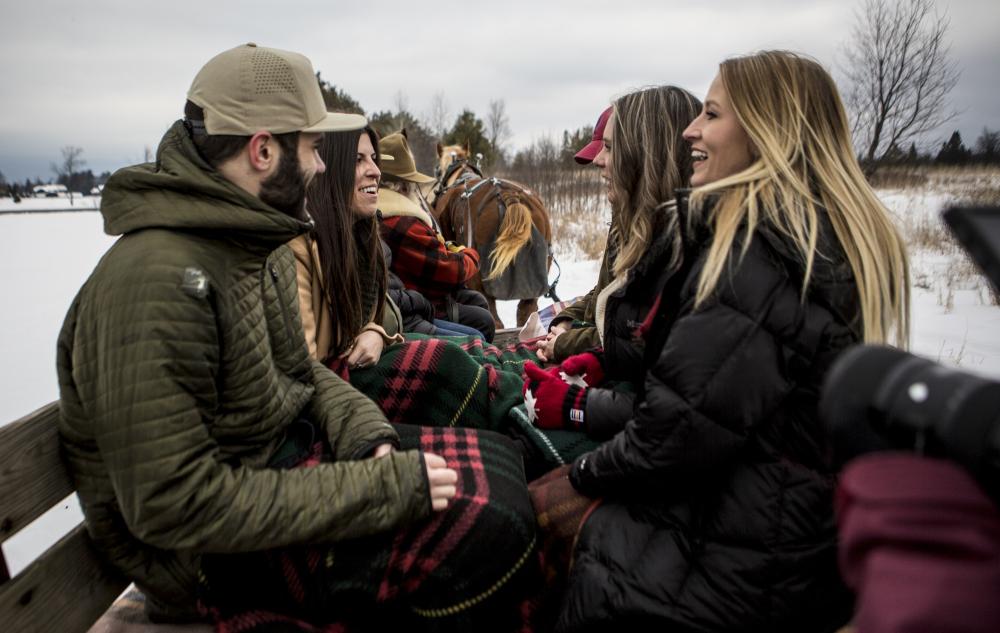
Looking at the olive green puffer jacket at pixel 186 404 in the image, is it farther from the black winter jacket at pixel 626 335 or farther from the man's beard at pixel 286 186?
the black winter jacket at pixel 626 335

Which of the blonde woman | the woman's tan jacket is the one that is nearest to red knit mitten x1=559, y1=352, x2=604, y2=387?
the blonde woman

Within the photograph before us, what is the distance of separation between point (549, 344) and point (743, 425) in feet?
5.19

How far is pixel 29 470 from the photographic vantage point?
1.30 meters

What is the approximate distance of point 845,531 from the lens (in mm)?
579

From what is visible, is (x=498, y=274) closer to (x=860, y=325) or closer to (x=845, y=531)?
(x=860, y=325)

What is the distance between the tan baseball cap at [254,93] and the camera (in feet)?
4.74

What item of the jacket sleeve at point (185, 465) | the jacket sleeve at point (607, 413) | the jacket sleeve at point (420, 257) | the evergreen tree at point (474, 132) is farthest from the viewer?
the evergreen tree at point (474, 132)

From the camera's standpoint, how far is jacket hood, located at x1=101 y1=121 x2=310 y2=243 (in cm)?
132

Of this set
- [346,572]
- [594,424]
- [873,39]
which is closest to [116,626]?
[346,572]

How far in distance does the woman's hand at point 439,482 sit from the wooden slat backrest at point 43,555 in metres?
0.86

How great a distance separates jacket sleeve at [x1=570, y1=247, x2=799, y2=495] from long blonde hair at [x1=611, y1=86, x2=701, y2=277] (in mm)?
1148

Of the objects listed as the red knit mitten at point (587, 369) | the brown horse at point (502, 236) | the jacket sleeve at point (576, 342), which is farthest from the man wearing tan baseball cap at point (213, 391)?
the brown horse at point (502, 236)

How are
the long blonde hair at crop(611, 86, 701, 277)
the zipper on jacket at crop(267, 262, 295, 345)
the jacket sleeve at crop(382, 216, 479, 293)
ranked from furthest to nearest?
the jacket sleeve at crop(382, 216, 479, 293)
the long blonde hair at crop(611, 86, 701, 277)
the zipper on jacket at crop(267, 262, 295, 345)

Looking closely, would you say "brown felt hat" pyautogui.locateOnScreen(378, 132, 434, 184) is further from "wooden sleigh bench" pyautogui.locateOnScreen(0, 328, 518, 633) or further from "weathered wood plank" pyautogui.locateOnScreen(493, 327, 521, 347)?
"wooden sleigh bench" pyautogui.locateOnScreen(0, 328, 518, 633)
